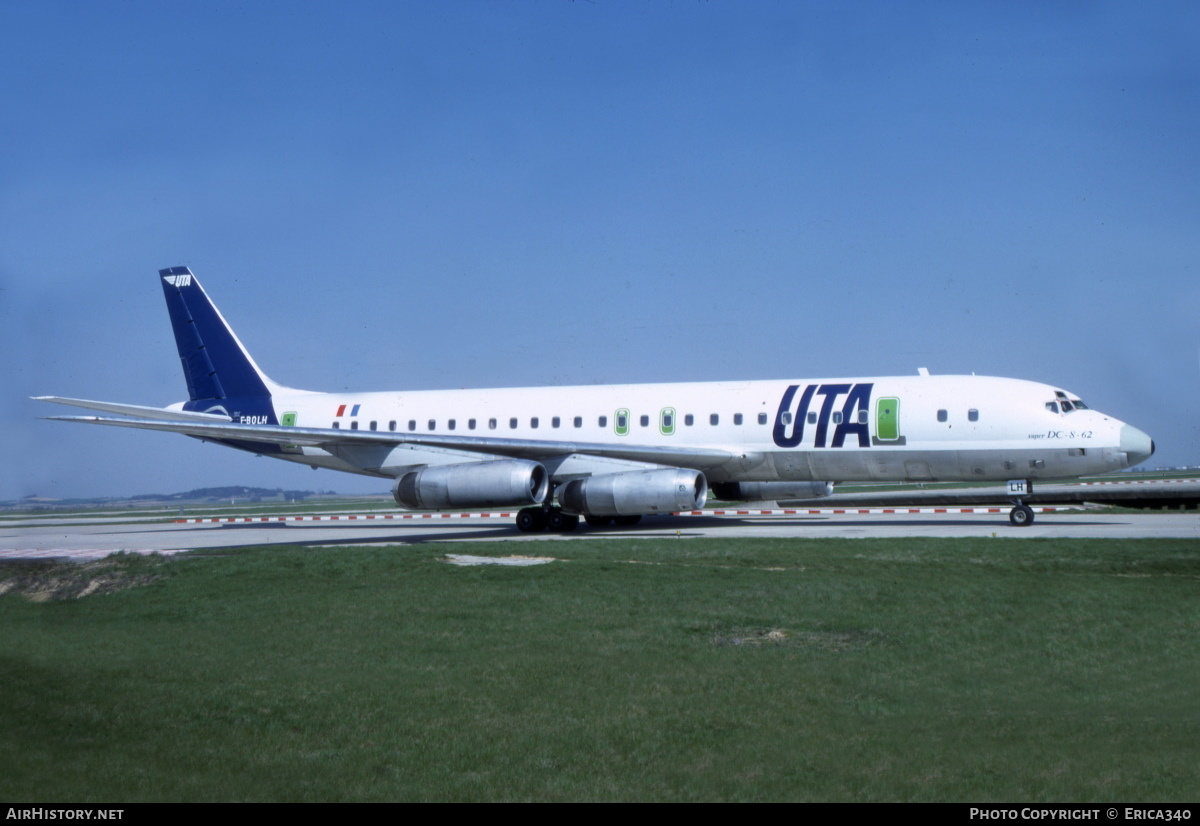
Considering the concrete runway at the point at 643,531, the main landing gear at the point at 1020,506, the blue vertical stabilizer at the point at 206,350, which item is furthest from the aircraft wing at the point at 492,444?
the main landing gear at the point at 1020,506

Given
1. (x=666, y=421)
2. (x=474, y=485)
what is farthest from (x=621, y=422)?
(x=474, y=485)

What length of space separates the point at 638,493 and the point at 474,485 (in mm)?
4117

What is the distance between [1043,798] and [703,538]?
1623 centimetres

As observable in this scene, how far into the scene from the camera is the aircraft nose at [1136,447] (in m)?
24.1

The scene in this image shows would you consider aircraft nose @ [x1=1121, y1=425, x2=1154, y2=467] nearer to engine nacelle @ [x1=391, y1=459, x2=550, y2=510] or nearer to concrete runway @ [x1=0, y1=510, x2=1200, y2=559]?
concrete runway @ [x1=0, y1=510, x2=1200, y2=559]

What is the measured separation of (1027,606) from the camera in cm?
→ 1177

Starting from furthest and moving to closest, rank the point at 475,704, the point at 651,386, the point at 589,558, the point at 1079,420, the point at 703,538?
the point at 651,386 < the point at 1079,420 < the point at 703,538 < the point at 589,558 < the point at 475,704

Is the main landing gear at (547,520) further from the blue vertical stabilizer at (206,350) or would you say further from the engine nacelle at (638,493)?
the blue vertical stabilizer at (206,350)

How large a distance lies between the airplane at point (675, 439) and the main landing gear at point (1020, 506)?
0.16ft

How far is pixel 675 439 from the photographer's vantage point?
28141mm

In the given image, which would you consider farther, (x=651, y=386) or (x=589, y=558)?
(x=651, y=386)

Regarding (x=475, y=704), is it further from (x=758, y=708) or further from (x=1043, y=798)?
(x=1043, y=798)

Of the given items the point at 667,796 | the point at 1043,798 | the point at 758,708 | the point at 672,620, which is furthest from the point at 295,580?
the point at 1043,798

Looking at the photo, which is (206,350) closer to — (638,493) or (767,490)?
(638,493)
